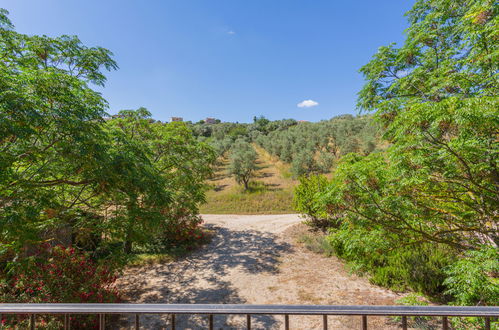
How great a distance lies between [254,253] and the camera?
806 cm

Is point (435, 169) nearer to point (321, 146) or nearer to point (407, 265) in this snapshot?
point (407, 265)

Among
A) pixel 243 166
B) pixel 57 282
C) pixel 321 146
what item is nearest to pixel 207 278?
pixel 57 282

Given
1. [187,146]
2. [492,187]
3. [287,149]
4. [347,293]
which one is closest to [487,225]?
[492,187]

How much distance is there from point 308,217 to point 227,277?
228 inches

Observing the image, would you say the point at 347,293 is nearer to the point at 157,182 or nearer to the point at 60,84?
the point at 157,182

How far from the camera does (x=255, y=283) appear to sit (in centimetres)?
605

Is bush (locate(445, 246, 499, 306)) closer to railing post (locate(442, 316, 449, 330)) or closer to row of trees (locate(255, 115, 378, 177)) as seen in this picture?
railing post (locate(442, 316, 449, 330))

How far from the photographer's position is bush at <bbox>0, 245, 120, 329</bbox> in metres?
3.93

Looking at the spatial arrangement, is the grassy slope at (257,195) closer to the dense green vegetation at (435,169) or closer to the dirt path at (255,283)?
the dirt path at (255,283)

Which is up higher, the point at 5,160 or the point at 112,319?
the point at 5,160

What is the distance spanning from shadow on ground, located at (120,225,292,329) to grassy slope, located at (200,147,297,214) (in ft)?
15.0

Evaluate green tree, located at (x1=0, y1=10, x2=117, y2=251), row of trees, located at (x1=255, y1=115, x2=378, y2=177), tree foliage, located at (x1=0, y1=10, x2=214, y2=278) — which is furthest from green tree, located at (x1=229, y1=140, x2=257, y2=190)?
green tree, located at (x1=0, y1=10, x2=117, y2=251)

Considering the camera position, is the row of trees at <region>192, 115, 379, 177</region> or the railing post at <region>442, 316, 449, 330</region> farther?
the row of trees at <region>192, 115, 379, 177</region>

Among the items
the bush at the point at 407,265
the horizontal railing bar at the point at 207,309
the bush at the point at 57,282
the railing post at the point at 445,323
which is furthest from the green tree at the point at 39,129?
the bush at the point at 407,265
